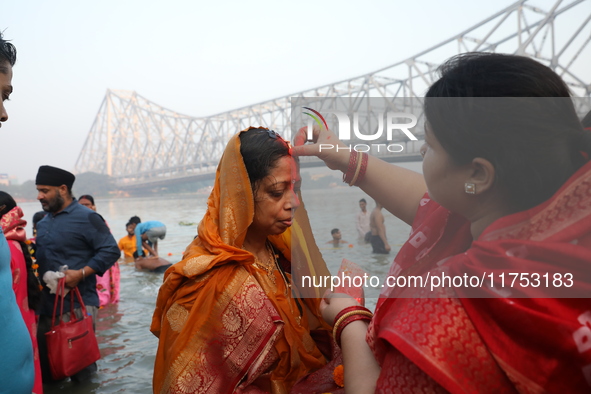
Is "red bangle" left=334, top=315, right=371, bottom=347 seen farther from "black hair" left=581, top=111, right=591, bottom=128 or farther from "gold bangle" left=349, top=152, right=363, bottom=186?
"black hair" left=581, top=111, right=591, bottom=128

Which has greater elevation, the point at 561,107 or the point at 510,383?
the point at 561,107

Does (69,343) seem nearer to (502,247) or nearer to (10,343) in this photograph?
Result: (10,343)

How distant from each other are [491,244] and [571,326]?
0.53 feet

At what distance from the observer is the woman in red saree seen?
71 centimetres

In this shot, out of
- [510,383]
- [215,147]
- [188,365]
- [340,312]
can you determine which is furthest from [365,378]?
[215,147]

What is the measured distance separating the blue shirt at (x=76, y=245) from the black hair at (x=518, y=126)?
3.34m

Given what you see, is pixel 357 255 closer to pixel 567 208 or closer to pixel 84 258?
pixel 567 208

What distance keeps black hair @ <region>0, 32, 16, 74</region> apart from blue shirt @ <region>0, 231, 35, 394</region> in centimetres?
52

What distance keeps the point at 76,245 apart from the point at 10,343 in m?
2.24

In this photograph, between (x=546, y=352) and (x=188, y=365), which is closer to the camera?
(x=546, y=352)

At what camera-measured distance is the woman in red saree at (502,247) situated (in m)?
0.71

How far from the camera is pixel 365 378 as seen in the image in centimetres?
95

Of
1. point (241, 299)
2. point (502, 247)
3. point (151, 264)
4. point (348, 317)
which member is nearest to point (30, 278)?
point (241, 299)

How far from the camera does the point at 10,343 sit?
147 cm
